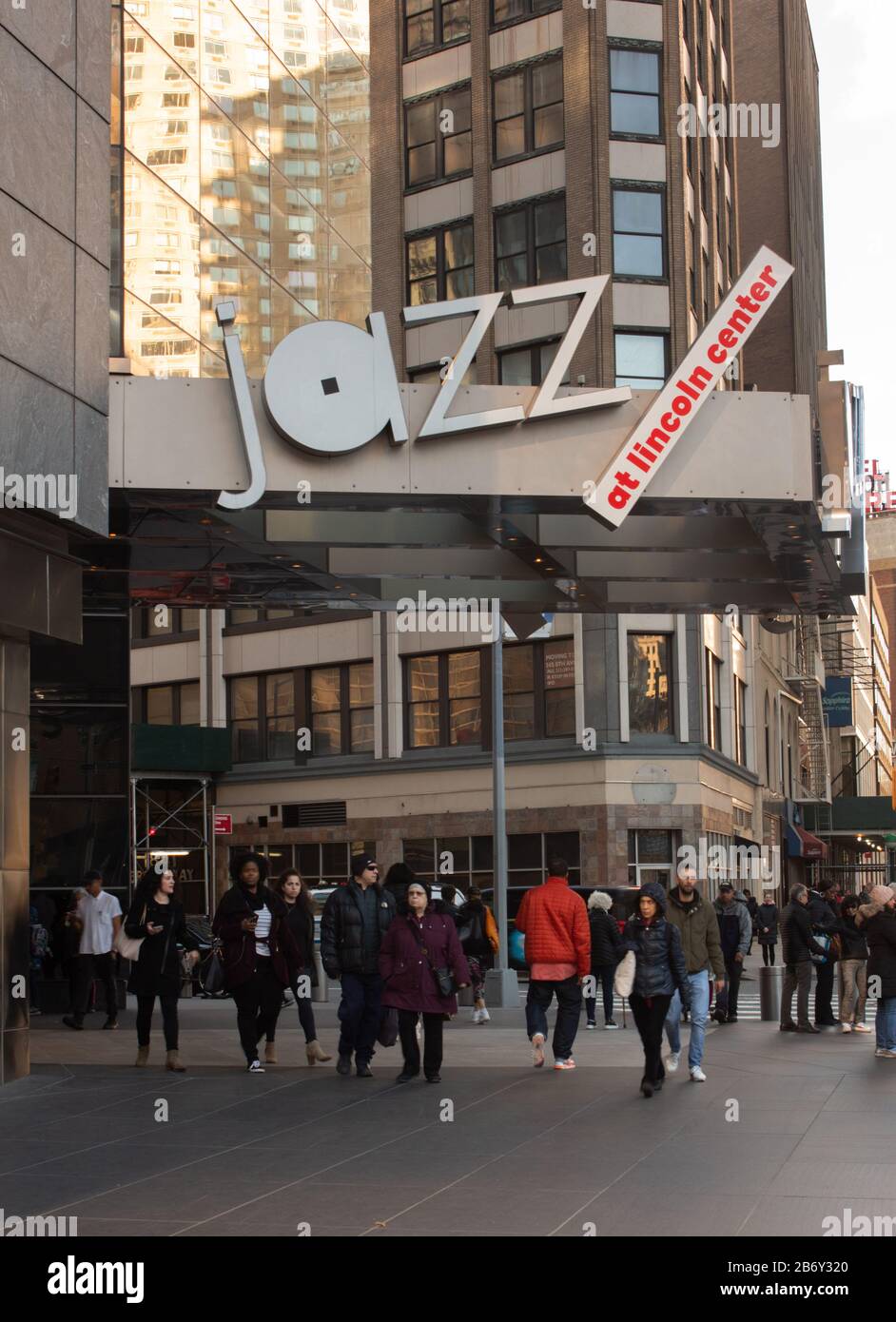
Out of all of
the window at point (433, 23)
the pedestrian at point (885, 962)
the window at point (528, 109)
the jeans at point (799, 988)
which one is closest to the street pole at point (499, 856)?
the jeans at point (799, 988)

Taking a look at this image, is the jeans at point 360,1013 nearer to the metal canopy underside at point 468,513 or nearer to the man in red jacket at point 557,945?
the man in red jacket at point 557,945

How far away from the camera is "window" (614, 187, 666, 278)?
141ft

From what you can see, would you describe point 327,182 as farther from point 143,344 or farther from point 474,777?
point 474,777

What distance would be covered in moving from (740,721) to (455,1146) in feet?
136

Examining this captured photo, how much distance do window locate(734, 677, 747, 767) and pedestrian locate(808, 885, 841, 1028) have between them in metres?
29.2

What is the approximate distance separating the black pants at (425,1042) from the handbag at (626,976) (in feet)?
5.59

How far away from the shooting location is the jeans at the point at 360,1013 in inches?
578

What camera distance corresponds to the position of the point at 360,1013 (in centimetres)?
1488

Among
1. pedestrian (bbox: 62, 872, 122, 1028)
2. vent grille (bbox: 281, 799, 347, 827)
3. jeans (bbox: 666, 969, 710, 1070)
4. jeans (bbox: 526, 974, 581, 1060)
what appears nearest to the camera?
jeans (bbox: 666, 969, 710, 1070)

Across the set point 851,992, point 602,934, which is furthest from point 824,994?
point 602,934

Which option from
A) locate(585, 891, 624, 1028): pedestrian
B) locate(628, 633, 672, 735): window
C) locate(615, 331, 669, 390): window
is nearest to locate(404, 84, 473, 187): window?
locate(615, 331, 669, 390): window

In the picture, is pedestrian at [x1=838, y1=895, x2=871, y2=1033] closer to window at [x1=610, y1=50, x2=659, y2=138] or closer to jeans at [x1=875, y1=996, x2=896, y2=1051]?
jeans at [x1=875, y1=996, x2=896, y2=1051]

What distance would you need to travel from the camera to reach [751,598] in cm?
2003
